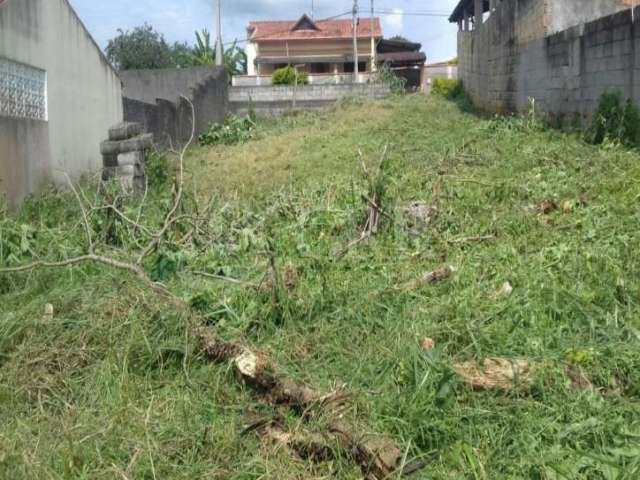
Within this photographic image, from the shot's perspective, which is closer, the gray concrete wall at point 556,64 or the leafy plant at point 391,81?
the gray concrete wall at point 556,64

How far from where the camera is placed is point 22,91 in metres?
7.07

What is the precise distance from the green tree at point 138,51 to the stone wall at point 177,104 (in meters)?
14.1

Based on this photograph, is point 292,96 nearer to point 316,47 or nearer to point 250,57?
point 316,47

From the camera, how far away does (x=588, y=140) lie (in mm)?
7945

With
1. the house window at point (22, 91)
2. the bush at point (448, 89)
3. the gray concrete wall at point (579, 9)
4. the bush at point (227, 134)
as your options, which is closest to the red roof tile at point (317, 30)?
the bush at point (448, 89)

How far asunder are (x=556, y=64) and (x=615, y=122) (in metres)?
2.43

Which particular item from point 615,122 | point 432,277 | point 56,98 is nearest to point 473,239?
point 432,277

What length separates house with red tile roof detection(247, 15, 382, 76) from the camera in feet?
119

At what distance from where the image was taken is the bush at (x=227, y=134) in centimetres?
1523

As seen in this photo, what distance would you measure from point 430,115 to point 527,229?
8.99 metres

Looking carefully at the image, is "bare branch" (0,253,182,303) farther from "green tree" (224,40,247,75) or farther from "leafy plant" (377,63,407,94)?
"green tree" (224,40,247,75)

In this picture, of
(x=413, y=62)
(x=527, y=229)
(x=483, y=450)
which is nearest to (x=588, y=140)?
(x=527, y=229)

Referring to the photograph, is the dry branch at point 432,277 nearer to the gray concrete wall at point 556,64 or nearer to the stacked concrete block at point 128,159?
the gray concrete wall at point 556,64

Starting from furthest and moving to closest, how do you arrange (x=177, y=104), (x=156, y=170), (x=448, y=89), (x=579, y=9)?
(x=448, y=89), (x=177, y=104), (x=579, y=9), (x=156, y=170)
